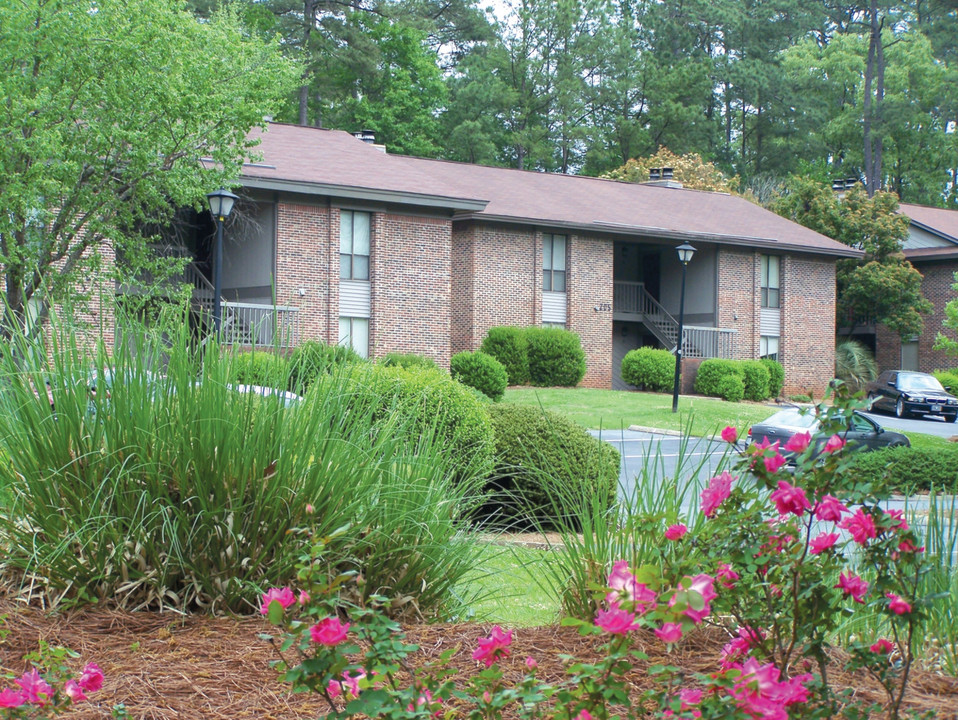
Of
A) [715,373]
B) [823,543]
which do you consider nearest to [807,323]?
[715,373]

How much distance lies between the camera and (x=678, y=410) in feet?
89.6

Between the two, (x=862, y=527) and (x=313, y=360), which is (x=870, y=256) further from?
(x=862, y=527)

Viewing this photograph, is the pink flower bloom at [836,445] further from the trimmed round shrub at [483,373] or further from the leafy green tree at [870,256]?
the leafy green tree at [870,256]

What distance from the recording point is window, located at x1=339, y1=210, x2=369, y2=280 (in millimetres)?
29734

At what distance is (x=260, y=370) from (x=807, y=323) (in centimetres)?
3773

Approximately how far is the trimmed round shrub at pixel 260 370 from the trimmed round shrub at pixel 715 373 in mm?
30825

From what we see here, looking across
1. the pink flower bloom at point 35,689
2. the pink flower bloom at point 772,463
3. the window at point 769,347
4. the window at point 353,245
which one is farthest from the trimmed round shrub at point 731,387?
the pink flower bloom at point 35,689

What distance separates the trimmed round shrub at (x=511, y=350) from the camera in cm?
3123

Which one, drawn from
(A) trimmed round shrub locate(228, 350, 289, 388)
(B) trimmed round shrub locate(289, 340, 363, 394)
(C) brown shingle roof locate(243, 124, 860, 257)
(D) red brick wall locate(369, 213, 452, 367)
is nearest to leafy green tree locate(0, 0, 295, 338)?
(B) trimmed round shrub locate(289, 340, 363, 394)

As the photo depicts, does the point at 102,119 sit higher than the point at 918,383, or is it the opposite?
the point at 102,119

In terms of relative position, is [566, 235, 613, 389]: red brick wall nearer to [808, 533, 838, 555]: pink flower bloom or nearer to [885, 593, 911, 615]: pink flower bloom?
[808, 533, 838, 555]: pink flower bloom

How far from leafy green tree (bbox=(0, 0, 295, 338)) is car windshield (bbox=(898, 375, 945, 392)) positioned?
2481 cm

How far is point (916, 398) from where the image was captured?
111 feet

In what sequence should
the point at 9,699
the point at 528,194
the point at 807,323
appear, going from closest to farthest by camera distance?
the point at 9,699 < the point at 528,194 < the point at 807,323
